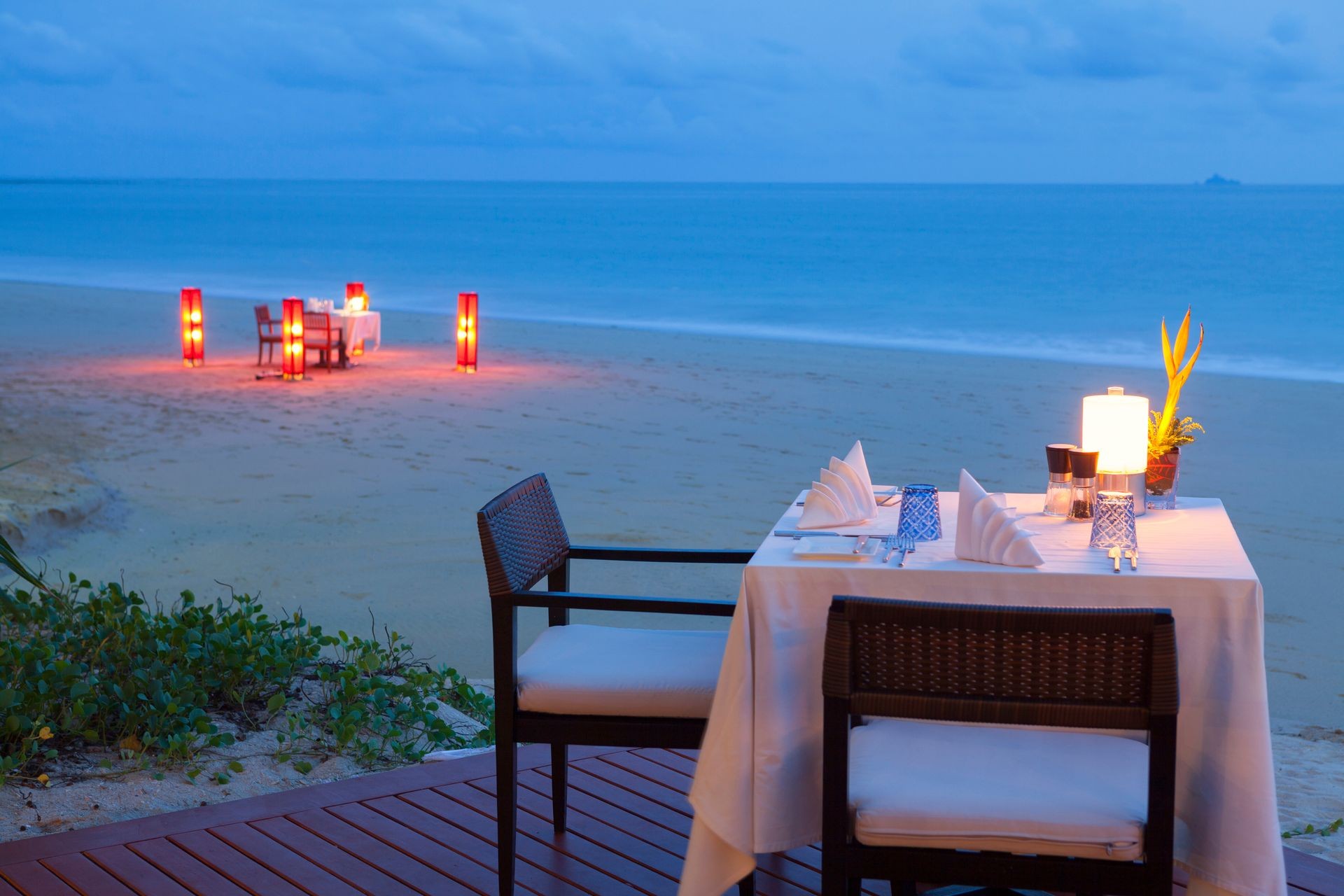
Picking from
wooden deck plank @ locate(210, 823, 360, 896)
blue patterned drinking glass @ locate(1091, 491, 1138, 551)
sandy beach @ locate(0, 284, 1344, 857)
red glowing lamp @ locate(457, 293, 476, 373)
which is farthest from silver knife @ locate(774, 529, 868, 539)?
red glowing lamp @ locate(457, 293, 476, 373)

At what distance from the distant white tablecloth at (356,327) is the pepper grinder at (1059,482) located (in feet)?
32.2

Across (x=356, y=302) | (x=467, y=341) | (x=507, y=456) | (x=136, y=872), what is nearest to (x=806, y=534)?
(x=136, y=872)

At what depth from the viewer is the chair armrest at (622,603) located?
89.7 inches

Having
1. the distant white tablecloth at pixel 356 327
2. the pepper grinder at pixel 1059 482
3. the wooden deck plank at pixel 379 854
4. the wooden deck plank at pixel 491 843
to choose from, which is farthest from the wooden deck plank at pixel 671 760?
the distant white tablecloth at pixel 356 327

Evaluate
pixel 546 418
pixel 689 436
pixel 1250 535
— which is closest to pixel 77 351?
pixel 546 418

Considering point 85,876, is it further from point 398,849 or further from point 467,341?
point 467,341

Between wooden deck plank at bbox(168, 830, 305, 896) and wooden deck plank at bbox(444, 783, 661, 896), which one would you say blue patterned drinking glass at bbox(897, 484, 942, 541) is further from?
wooden deck plank at bbox(168, 830, 305, 896)

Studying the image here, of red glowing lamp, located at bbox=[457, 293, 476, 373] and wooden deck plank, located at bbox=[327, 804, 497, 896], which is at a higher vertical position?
red glowing lamp, located at bbox=[457, 293, 476, 373]

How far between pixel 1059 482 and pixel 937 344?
54.8ft

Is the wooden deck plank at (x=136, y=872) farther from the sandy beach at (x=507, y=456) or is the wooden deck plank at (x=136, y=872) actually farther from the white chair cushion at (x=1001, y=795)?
the sandy beach at (x=507, y=456)

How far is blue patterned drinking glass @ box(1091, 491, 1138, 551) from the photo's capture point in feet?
7.26

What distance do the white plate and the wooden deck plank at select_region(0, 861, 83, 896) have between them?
4.65 ft

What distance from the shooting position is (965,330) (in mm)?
21297

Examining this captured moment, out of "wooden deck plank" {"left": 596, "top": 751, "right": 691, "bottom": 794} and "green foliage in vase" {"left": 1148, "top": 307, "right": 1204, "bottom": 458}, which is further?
"wooden deck plank" {"left": 596, "top": 751, "right": 691, "bottom": 794}
